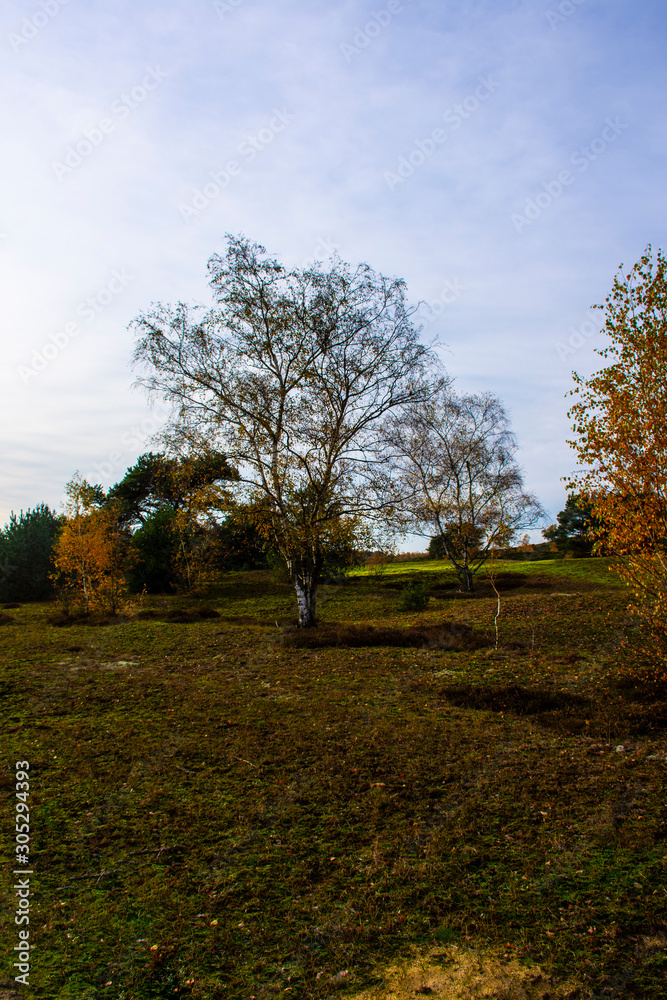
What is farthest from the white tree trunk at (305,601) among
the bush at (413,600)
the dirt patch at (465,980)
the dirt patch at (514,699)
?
the dirt patch at (465,980)

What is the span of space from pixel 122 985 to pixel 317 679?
830 centimetres

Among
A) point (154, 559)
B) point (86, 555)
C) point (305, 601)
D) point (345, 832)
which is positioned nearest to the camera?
point (345, 832)

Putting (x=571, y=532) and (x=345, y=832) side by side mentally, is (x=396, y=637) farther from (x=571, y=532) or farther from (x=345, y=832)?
(x=571, y=532)

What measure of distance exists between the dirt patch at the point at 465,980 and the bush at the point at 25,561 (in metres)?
36.9

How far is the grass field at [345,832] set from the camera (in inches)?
163

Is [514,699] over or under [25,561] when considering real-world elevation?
under

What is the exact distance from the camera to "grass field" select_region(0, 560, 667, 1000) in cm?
414

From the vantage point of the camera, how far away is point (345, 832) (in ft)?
19.4

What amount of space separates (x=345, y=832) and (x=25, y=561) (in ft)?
123

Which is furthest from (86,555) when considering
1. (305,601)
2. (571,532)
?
(571,532)

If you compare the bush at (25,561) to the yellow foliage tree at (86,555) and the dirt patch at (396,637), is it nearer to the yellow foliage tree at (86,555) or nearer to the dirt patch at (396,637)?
the yellow foliage tree at (86,555)

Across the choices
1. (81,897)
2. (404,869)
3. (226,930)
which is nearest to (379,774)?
(404,869)

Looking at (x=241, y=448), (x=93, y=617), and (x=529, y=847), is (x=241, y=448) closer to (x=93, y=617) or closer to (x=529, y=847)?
(x=93, y=617)

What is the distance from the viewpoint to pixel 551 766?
7.18 meters
